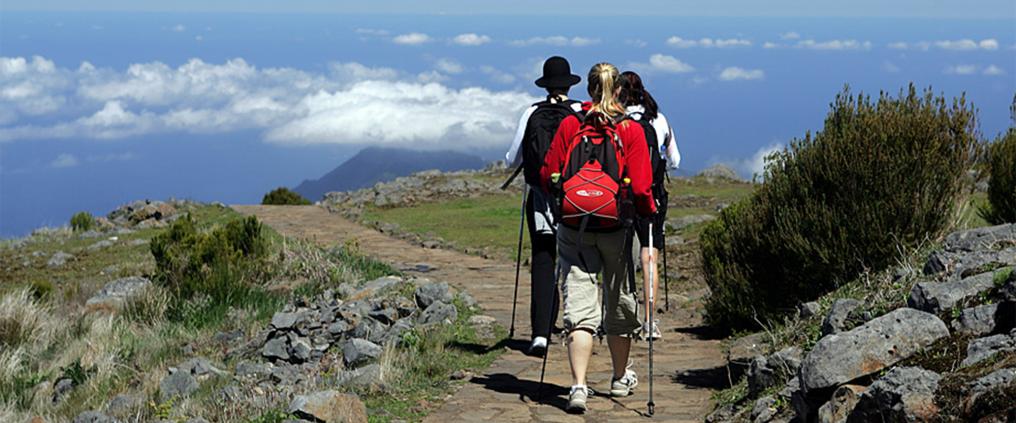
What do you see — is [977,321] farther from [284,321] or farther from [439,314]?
[284,321]

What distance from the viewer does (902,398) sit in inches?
200

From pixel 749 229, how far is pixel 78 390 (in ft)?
21.7

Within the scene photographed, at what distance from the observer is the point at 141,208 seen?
31.5 m

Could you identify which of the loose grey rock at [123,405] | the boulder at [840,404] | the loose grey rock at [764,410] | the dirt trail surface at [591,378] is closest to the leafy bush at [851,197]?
the dirt trail surface at [591,378]

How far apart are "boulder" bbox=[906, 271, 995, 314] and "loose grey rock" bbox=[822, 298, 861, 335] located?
1.49 ft

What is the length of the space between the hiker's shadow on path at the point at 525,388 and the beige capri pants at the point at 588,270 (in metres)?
0.71

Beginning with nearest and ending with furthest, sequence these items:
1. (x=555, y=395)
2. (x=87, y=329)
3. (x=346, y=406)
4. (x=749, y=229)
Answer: (x=346, y=406) → (x=555, y=395) → (x=749, y=229) → (x=87, y=329)

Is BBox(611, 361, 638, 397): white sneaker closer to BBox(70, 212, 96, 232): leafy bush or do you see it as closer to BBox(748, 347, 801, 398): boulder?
BBox(748, 347, 801, 398): boulder

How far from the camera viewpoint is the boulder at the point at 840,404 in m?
5.75

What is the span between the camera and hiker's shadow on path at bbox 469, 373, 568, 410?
25.6 ft

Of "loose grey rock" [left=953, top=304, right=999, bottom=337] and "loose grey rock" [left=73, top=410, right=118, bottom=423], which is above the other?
"loose grey rock" [left=953, top=304, right=999, bottom=337]

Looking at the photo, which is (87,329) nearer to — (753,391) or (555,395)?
(555,395)

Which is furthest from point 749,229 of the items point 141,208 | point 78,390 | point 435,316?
point 141,208

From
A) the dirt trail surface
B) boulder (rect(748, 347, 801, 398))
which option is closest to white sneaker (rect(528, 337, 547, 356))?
the dirt trail surface
